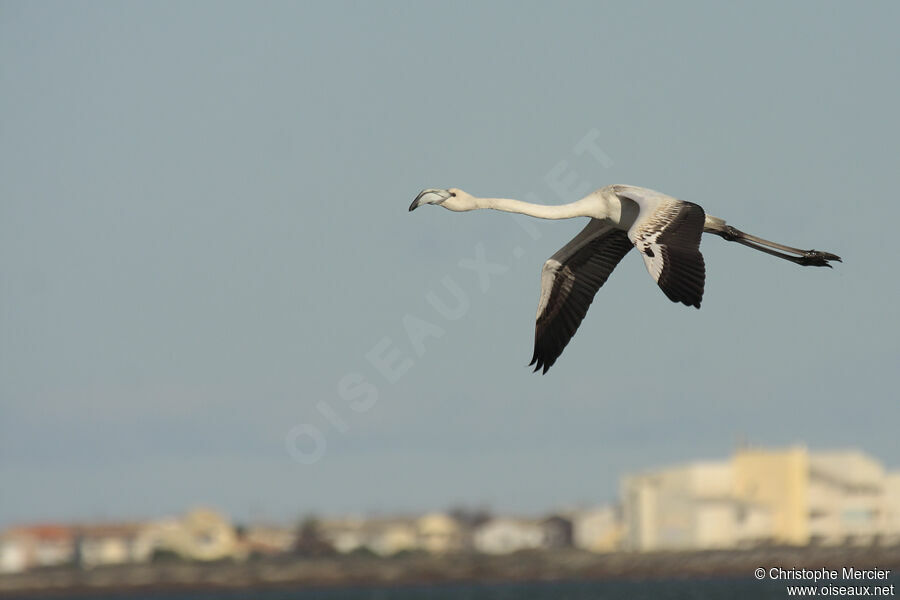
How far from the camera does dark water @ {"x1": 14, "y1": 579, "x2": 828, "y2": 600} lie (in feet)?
339

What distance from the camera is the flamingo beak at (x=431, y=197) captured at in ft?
76.8

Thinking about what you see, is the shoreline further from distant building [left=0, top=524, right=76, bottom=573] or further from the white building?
the white building

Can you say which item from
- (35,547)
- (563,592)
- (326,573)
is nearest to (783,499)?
(563,592)

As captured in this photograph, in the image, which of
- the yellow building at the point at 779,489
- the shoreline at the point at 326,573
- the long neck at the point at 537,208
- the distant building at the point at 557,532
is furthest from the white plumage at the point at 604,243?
the distant building at the point at 557,532

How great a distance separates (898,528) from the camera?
10662 centimetres

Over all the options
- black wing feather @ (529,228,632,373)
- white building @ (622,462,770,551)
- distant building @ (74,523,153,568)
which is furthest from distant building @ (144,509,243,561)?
Result: black wing feather @ (529,228,632,373)

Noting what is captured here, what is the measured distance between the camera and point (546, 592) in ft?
398

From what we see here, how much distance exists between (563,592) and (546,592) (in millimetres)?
A: 2887

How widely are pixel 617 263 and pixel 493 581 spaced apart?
121 m

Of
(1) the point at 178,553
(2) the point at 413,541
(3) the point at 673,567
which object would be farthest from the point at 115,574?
(3) the point at 673,567

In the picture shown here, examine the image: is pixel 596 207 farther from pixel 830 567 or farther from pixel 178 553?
pixel 178 553

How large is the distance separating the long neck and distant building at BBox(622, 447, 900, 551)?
78.4 m

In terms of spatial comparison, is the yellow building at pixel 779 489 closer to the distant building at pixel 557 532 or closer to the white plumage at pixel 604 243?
the distant building at pixel 557 532

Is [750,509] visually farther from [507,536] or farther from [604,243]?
[604,243]
